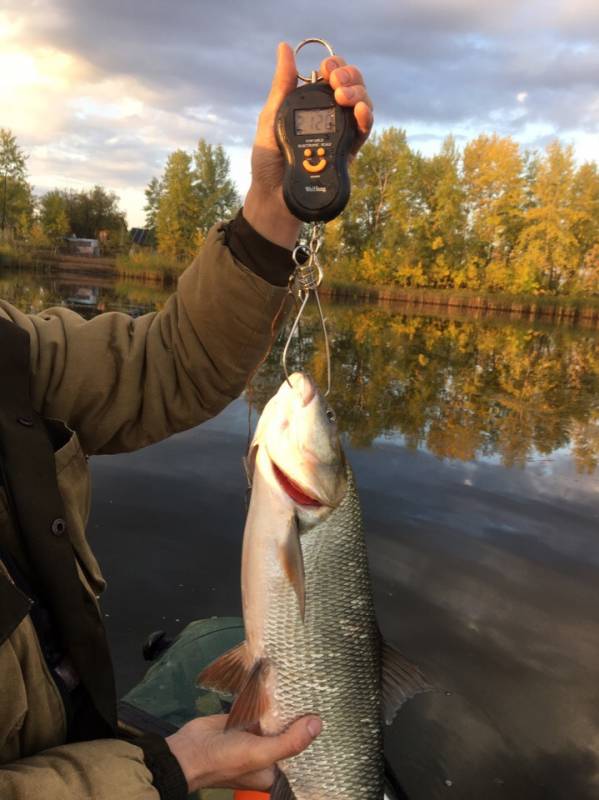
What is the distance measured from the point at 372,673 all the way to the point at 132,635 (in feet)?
9.64

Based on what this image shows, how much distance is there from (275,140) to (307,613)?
1415 millimetres

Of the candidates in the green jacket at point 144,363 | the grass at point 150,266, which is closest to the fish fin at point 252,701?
the green jacket at point 144,363

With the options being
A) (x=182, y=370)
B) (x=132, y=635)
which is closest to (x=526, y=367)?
(x=132, y=635)

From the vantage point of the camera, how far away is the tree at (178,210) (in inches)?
2053

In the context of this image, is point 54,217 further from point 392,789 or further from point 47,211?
point 392,789

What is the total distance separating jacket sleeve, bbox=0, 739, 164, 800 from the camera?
4.12 ft

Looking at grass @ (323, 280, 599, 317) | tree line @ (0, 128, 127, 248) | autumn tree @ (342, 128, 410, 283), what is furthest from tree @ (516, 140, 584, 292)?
tree line @ (0, 128, 127, 248)

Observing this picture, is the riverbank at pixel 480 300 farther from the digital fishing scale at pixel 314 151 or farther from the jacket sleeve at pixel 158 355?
the digital fishing scale at pixel 314 151

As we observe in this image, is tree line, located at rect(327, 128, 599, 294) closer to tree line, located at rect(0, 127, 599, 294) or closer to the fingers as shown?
tree line, located at rect(0, 127, 599, 294)

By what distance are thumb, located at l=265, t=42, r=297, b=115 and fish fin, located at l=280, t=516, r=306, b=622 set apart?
1.26 m

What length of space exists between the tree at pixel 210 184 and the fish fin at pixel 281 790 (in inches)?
2154

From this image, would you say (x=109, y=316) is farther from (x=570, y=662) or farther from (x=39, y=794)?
(x=570, y=662)

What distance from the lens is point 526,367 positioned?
1712 centimetres

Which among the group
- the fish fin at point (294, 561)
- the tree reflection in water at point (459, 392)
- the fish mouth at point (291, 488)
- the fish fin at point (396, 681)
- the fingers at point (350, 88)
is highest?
the fingers at point (350, 88)
